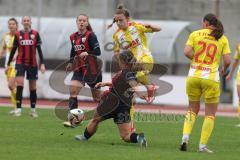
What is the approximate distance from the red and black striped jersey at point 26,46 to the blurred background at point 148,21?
9.95 feet

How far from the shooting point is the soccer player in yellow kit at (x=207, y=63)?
11.9m

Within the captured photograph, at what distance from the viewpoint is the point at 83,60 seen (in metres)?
15.5

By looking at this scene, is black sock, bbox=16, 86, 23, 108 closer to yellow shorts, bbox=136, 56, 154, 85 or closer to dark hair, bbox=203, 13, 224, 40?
yellow shorts, bbox=136, 56, 154, 85

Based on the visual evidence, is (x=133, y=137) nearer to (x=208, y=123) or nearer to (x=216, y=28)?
(x=208, y=123)

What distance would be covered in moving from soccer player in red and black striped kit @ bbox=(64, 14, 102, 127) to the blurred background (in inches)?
93.3

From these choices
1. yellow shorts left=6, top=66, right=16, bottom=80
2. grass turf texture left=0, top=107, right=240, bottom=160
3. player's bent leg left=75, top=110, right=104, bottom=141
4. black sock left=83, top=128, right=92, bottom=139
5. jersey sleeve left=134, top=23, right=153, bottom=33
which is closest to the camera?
grass turf texture left=0, top=107, right=240, bottom=160

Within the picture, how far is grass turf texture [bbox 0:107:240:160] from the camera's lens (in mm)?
11172

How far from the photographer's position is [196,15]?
38.3m

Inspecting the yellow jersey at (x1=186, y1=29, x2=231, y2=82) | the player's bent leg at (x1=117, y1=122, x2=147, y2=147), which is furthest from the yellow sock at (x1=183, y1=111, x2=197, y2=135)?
the player's bent leg at (x1=117, y1=122, x2=147, y2=147)

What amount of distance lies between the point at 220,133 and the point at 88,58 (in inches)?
122

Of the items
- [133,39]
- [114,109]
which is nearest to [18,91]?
[133,39]

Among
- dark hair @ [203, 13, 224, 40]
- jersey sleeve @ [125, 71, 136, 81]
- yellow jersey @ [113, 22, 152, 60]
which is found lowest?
jersey sleeve @ [125, 71, 136, 81]

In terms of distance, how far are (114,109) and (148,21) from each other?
794 inches

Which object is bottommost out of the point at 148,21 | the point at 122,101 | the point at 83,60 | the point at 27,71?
the point at 148,21
